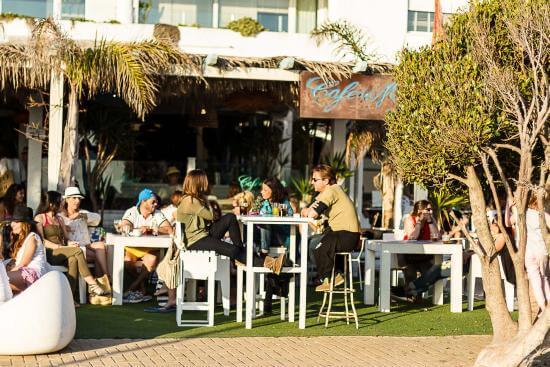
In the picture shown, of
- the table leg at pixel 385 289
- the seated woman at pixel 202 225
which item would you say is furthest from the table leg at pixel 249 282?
the table leg at pixel 385 289

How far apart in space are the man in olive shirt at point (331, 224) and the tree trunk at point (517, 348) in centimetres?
281

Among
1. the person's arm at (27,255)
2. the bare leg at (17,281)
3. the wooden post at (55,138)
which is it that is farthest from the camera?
the wooden post at (55,138)

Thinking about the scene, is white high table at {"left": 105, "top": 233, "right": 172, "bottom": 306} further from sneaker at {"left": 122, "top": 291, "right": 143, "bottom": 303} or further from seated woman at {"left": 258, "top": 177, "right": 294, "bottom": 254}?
seated woman at {"left": 258, "top": 177, "right": 294, "bottom": 254}

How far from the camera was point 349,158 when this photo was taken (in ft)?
61.8

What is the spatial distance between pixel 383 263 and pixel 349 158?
6.48m

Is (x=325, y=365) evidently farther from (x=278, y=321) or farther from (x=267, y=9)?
(x=267, y=9)

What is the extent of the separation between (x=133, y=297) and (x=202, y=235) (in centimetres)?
211

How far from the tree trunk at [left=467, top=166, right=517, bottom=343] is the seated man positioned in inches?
213

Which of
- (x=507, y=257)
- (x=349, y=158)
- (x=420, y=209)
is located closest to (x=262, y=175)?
(x=349, y=158)

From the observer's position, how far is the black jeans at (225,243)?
1104 centimetres

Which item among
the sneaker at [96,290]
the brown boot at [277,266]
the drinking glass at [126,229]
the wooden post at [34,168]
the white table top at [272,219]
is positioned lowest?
the sneaker at [96,290]

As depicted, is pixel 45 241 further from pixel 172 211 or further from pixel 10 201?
pixel 172 211

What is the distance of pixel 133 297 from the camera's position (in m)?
12.7

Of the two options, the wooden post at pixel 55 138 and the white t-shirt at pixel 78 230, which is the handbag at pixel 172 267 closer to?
the white t-shirt at pixel 78 230
